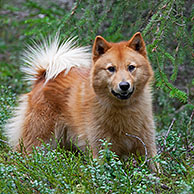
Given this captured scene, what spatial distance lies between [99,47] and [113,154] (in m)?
1.26

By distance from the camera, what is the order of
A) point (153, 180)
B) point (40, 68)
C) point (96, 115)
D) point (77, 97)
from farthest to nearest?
1. point (40, 68)
2. point (77, 97)
3. point (96, 115)
4. point (153, 180)

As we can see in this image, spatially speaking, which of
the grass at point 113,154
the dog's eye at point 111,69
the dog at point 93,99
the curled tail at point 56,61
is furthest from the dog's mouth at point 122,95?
the curled tail at point 56,61

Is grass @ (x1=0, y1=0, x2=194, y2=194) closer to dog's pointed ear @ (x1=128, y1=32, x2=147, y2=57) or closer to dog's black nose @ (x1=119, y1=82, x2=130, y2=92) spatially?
dog's pointed ear @ (x1=128, y1=32, x2=147, y2=57)

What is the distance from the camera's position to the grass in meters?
2.85

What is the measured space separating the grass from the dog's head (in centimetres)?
26

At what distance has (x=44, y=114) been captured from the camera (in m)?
4.19

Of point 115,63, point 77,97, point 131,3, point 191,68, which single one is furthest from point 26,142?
point 191,68

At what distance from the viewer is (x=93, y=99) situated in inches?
153

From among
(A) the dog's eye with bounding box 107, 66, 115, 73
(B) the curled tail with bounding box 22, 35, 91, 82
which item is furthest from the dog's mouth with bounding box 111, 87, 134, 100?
(B) the curled tail with bounding box 22, 35, 91, 82

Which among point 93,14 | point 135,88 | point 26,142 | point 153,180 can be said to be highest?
point 93,14

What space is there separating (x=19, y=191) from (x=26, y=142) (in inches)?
52.5

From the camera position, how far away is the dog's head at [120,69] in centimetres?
344

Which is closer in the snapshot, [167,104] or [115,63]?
[115,63]

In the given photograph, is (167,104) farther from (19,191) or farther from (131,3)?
(19,191)
